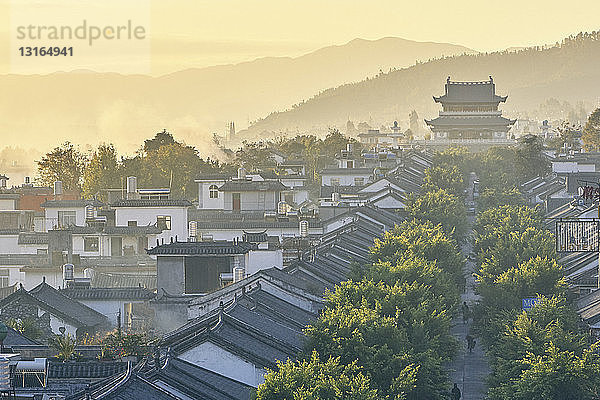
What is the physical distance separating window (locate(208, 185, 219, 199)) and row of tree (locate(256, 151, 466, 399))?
47.1 metres

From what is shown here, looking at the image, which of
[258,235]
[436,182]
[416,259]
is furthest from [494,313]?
[436,182]

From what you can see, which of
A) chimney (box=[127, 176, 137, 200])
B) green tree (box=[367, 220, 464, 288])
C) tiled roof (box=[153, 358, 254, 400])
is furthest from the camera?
chimney (box=[127, 176, 137, 200])

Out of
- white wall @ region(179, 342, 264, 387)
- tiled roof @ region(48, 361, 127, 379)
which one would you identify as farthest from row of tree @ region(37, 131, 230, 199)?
tiled roof @ region(48, 361, 127, 379)

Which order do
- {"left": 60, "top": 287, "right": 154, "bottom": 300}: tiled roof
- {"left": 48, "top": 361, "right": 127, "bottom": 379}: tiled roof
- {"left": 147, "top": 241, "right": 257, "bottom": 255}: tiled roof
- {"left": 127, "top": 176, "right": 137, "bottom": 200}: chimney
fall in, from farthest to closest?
{"left": 127, "top": 176, "right": 137, "bottom": 200}: chimney < {"left": 60, "top": 287, "right": 154, "bottom": 300}: tiled roof < {"left": 147, "top": 241, "right": 257, "bottom": 255}: tiled roof < {"left": 48, "top": 361, "right": 127, "bottom": 379}: tiled roof

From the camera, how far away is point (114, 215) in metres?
91.9

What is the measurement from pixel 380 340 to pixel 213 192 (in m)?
72.7

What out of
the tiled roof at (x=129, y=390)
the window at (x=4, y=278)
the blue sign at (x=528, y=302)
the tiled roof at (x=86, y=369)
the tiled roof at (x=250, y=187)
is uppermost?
the tiled roof at (x=129, y=390)

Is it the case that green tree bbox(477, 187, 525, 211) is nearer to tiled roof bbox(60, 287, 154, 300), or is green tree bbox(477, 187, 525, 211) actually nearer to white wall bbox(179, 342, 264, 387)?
tiled roof bbox(60, 287, 154, 300)

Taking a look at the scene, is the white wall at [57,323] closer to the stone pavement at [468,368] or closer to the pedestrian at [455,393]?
the stone pavement at [468,368]

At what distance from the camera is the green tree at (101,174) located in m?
133

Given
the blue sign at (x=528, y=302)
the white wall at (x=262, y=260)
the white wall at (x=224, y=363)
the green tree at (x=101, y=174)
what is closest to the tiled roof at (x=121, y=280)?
the white wall at (x=262, y=260)

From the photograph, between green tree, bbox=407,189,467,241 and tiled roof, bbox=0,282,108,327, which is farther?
green tree, bbox=407,189,467,241

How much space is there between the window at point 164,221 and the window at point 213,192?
81.4 feet

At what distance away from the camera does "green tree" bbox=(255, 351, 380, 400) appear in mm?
36156
